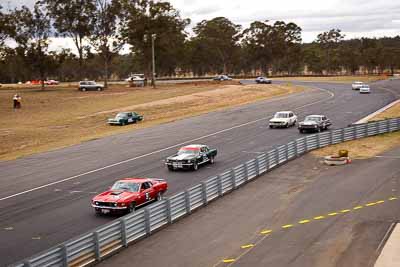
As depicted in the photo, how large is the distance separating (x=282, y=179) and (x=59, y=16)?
8810 cm

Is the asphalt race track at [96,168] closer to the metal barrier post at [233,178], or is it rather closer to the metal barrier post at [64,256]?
the metal barrier post at [233,178]

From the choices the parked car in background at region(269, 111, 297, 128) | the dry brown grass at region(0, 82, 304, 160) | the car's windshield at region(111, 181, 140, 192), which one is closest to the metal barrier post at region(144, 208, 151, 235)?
the car's windshield at region(111, 181, 140, 192)

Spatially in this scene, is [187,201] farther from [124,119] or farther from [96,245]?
[124,119]

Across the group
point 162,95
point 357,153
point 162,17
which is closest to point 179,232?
point 357,153

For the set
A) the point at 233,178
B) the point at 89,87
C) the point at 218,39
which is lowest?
the point at 233,178

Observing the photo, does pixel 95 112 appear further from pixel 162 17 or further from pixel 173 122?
pixel 162 17

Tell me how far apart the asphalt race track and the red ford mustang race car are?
535mm

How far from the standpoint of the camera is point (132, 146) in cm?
4209

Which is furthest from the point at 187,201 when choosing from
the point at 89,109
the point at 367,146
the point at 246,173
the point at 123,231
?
the point at 89,109

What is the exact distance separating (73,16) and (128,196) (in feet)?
306

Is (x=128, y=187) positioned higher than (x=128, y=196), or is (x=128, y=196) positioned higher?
(x=128, y=187)

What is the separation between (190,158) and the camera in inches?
1262

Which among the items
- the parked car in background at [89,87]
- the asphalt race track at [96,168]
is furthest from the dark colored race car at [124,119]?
the parked car in background at [89,87]

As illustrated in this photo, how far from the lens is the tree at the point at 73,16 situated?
10881cm
